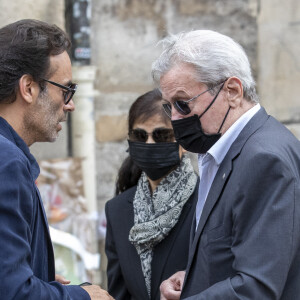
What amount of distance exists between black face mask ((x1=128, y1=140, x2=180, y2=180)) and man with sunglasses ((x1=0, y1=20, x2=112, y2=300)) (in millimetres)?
744

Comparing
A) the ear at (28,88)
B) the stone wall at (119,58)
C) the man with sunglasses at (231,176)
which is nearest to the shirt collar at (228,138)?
the man with sunglasses at (231,176)

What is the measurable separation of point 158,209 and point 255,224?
3.64 feet

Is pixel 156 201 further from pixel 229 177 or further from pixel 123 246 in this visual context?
pixel 229 177

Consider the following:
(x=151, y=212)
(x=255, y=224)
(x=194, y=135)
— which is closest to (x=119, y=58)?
(x=151, y=212)

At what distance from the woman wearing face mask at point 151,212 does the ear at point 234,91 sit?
32.9 inches

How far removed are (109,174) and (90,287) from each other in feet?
9.30

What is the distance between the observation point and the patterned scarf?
3027 millimetres

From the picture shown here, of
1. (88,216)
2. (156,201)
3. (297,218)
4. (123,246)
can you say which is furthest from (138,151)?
(88,216)

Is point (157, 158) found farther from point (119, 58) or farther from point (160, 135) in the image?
point (119, 58)

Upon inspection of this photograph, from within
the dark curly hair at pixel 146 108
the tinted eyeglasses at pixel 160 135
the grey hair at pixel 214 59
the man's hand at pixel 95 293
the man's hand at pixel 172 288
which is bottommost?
the man's hand at pixel 172 288

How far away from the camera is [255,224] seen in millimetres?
2051

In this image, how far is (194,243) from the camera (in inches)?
91.7

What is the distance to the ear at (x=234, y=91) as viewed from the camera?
236 cm

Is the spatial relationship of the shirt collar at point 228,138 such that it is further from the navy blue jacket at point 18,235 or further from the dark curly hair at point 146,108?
the dark curly hair at point 146,108
